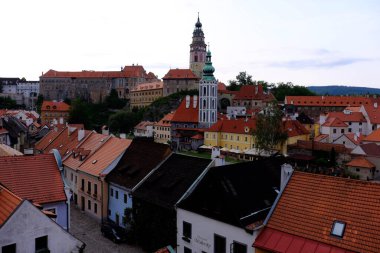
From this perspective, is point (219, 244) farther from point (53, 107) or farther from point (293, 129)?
point (53, 107)

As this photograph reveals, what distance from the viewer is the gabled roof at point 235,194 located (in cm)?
1747

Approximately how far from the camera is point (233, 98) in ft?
360

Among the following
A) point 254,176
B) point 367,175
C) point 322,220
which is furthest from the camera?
point 367,175

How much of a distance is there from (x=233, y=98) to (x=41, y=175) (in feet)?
311

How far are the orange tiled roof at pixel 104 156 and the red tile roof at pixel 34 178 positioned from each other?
30.1 feet

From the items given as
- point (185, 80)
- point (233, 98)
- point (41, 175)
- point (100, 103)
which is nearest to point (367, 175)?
point (41, 175)

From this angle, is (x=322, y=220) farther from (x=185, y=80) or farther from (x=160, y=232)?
(x=185, y=80)

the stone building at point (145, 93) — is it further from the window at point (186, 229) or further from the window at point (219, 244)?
the window at point (219, 244)

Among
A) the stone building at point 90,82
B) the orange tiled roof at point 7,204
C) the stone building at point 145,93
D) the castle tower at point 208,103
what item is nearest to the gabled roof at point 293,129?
the castle tower at point 208,103

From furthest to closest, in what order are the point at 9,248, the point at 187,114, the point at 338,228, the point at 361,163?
the point at 187,114 → the point at 361,163 → the point at 338,228 → the point at 9,248

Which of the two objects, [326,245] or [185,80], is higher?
[185,80]

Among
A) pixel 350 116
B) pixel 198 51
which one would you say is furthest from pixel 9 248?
pixel 198 51

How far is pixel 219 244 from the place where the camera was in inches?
704

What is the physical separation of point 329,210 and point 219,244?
5.49m
